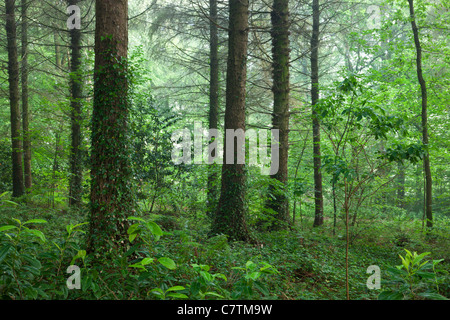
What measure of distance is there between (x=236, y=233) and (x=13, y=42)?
31.1ft

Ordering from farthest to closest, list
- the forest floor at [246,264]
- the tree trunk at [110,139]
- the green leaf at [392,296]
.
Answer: the tree trunk at [110,139] → the forest floor at [246,264] → the green leaf at [392,296]

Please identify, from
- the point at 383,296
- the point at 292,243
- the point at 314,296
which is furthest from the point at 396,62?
the point at 383,296

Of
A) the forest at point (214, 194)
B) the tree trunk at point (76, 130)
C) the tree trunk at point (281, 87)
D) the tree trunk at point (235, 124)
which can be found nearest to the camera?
the forest at point (214, 194)

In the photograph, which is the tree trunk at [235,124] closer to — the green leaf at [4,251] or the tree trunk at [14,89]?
the green leaf at [4,251]

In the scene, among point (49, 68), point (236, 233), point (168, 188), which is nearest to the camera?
point (236, 233)

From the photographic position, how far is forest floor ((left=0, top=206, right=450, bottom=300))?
2750 millimetres

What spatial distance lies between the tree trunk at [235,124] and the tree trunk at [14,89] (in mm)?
7172

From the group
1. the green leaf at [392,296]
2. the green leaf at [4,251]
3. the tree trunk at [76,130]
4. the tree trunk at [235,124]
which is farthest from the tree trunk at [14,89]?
the green leaf at [392,296]

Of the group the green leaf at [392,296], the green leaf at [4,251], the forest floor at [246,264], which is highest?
the green leaf at [4,251]

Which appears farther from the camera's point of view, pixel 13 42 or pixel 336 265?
pixel 13 42

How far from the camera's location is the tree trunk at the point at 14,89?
9.78 meters

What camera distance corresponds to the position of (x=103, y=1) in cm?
408
